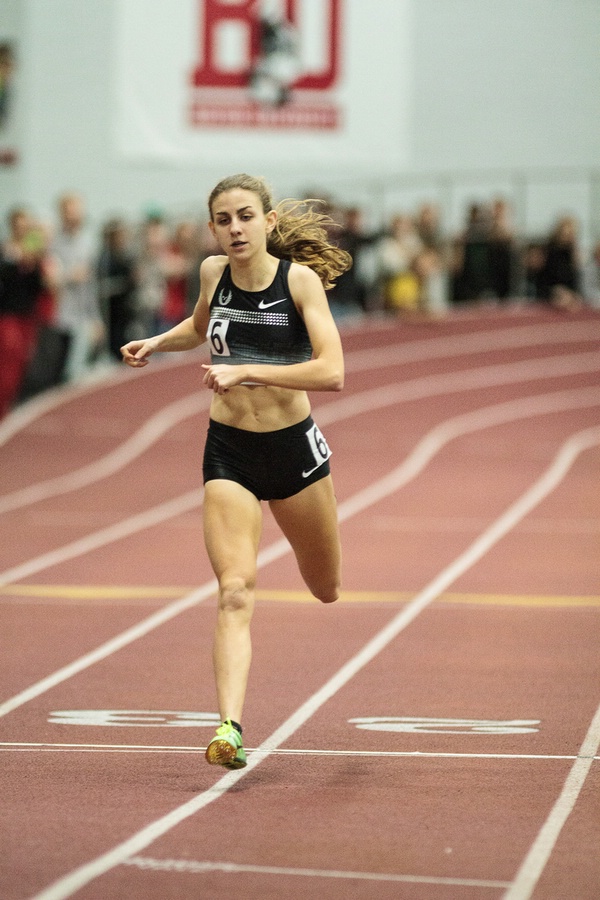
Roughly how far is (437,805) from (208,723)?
151 cm

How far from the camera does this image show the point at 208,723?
6.35m

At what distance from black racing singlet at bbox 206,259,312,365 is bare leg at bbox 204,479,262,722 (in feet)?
1.45

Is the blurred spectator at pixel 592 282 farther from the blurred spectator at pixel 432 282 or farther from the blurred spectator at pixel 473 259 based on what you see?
the blurred spectator at pixel 432 282

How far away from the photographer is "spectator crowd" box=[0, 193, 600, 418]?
51.1ft

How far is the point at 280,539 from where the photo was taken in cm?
1196

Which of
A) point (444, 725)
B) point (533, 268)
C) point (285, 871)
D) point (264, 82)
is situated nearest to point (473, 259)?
point (533, 268)

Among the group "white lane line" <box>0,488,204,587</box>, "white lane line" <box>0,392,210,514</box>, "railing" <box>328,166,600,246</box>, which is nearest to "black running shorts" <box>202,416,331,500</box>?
"white lane line" <box>0,488,204,587</box>

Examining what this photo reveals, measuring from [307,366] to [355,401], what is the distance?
12.8 m

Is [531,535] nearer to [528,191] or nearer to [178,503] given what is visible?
[178,503]

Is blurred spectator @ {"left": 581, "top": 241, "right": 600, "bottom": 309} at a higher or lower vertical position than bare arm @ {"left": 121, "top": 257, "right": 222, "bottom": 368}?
lower

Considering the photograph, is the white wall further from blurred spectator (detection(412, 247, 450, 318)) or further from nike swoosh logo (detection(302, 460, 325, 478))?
nike swoosh logo (detection(302, 460, 325, 478))

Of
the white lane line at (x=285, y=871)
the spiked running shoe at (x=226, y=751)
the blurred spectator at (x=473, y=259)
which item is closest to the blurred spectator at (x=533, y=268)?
the blurred spectator at (x=473, y=259)

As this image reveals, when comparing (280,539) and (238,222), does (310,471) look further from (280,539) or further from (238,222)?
(280,539)

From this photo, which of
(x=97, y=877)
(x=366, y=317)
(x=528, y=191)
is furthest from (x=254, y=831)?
(x=528, y=191)
